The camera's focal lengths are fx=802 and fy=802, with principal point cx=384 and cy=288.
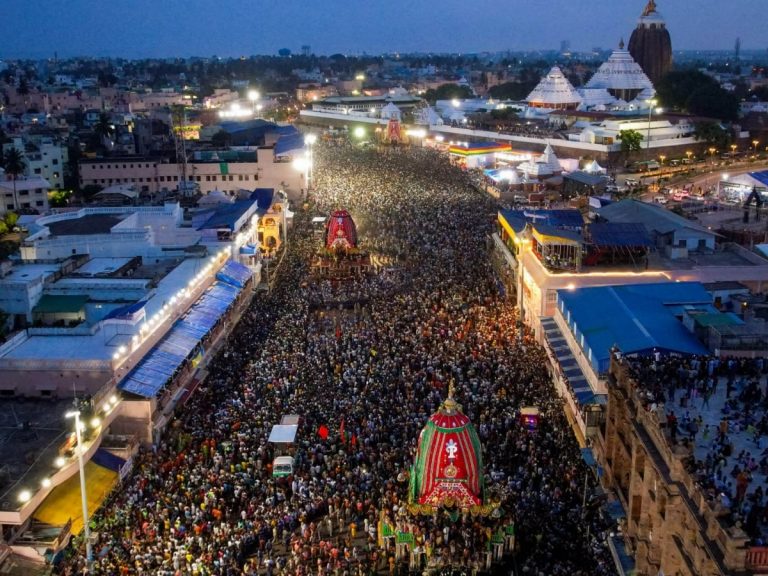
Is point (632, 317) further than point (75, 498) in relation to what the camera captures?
Yes

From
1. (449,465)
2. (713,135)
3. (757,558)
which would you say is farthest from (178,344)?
(713,135)

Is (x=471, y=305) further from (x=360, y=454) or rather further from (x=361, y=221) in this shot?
(x=361, y=221)

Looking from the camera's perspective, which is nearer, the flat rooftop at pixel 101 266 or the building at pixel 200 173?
the flat rooftop at pixel 101 266

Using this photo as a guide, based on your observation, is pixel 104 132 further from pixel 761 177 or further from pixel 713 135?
pixel 713 135

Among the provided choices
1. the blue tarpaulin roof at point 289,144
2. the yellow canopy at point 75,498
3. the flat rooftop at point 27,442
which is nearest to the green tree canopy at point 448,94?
the blue tarpaulin roof at point 289,144

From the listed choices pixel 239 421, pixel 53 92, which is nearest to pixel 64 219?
pixel 239 421

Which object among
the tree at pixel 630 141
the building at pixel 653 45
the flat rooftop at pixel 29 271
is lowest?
the flat rooftop at pixel 29 271

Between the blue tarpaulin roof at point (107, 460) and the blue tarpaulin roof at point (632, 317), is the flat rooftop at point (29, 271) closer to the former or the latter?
the blue tarpaulin roof at point (107, 460)

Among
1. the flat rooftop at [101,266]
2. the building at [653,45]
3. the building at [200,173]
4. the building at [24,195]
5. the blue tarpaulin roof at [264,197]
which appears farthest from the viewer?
the building at [653,45]
